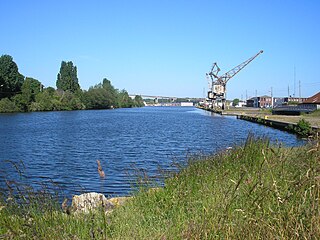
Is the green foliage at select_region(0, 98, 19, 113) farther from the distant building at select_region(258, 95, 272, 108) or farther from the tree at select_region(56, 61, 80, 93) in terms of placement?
the distant building at select_region(258, 95, 272, 108)

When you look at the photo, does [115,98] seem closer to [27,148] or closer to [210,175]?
[27,148]

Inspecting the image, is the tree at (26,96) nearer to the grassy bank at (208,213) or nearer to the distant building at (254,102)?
the grassy bank at (208,213)

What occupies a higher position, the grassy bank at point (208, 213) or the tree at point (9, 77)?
the tree at point (9, 77)

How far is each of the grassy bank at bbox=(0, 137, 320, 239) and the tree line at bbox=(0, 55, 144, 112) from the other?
291 ft

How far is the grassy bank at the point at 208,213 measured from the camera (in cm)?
369

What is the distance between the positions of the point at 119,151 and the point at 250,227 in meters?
21.7

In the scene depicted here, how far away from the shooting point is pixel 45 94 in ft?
347

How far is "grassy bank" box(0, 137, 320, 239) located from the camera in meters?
3.69

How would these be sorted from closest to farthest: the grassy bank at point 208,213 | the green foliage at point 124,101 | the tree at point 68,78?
the grassy bank at point 208,213 → the tree at point 68,78 → the green foliage at point 124,101

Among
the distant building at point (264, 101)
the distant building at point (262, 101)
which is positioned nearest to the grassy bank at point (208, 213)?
the distant building at point (262, 101)

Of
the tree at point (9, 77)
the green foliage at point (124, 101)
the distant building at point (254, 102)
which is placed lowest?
the distant building at point (254, 102)

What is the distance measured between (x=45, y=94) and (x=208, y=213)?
107088mm

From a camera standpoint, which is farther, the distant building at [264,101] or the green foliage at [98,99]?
the distant building at [264,101]

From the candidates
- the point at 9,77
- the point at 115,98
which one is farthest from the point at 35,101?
the point at 115,98
